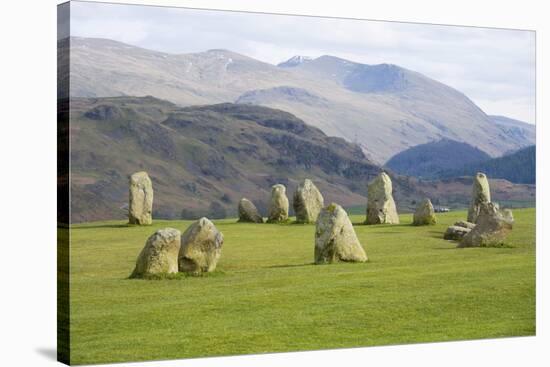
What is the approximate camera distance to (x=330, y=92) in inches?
1235

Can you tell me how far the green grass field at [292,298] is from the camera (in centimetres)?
2314

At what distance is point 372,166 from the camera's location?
33906 mm

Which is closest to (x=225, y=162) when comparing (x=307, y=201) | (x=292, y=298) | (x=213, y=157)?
(x=213, y=157)

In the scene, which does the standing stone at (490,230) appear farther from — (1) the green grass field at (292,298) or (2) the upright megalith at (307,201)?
(2) the upright megalith at (307,201)

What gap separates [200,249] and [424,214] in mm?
9936

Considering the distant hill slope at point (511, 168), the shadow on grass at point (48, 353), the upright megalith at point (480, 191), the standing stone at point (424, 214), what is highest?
the distant hill slope at point (511, 168)

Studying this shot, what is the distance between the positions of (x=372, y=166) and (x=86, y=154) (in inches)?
376

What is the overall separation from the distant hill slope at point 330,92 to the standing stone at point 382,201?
130 centimetres

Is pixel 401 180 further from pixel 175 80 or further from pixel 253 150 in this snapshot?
pixel 175 80

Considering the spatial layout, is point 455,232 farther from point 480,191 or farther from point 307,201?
point 307,201

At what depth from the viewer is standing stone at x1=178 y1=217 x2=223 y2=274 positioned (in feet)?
85.1

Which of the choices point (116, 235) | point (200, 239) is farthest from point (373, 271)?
point (116, 235)

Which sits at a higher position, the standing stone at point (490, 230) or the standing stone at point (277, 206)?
the standing stone at point (277, 206)

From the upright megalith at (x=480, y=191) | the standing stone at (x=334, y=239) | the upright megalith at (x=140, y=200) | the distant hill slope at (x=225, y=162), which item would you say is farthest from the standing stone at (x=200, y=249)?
the upright megalith at (x=480, y=191)
